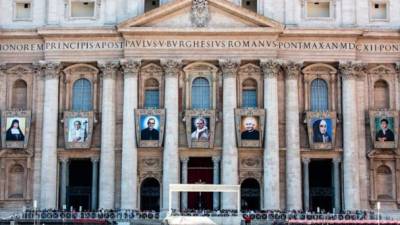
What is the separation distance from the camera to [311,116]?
5725 centimetres

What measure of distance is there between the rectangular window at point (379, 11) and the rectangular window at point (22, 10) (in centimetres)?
2513

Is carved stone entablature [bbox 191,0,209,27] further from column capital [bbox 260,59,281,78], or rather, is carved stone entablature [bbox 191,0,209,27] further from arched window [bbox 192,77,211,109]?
column capital [bbox 260,59,281,78]

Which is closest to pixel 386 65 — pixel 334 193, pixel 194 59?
pixel 334 193

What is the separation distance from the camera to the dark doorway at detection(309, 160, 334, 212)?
58188 millimetres

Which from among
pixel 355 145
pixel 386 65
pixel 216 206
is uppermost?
pixel 386 65

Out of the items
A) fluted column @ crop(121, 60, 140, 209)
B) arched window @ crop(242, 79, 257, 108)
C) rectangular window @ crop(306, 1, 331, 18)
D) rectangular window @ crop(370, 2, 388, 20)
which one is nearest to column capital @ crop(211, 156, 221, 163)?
arched window @ crop(242, 79, 257, 108)

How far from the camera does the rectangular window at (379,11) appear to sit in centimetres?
5975

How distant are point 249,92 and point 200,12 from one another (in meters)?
6.67

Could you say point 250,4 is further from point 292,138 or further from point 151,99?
point 292,138

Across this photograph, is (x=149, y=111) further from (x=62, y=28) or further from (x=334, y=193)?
(x=334, y=193)

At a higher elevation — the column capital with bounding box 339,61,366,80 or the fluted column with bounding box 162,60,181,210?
the column capital with bounding box 339,61,366,80

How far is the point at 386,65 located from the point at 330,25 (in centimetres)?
493

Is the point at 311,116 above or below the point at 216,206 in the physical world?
above

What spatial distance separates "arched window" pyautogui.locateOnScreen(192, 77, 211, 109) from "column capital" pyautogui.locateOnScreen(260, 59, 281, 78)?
417cm
